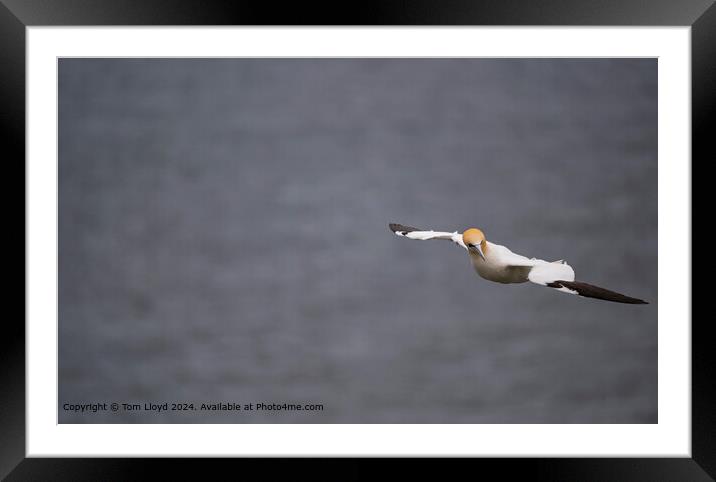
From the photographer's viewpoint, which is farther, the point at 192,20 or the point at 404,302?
the point at 404,302

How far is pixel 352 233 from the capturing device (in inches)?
120

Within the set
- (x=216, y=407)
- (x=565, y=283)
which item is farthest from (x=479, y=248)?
(x=216, y=407)

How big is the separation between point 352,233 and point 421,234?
38 cm

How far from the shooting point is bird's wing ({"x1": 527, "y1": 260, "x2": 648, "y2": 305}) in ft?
7.10

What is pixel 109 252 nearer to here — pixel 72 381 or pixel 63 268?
pixel 63 268

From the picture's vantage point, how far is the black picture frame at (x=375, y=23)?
7.45 feet

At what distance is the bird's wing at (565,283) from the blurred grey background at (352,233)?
0.61m

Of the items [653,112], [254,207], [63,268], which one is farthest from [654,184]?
[63,268]

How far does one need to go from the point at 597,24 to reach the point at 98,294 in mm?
2261

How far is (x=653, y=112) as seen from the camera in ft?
9.94

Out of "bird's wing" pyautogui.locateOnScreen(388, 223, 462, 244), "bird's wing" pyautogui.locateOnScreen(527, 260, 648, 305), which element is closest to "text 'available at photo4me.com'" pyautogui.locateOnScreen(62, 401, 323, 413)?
"bird's wing" pyautogui.locateOnScreen(388, 223, 462, 244)

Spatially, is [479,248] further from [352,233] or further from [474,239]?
[352,233]

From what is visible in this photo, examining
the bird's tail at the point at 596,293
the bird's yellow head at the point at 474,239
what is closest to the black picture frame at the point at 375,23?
the bird's tail at the point at 596,293

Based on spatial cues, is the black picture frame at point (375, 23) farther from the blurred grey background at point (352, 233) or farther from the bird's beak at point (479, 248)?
the bird's beak at point (479, 248)
